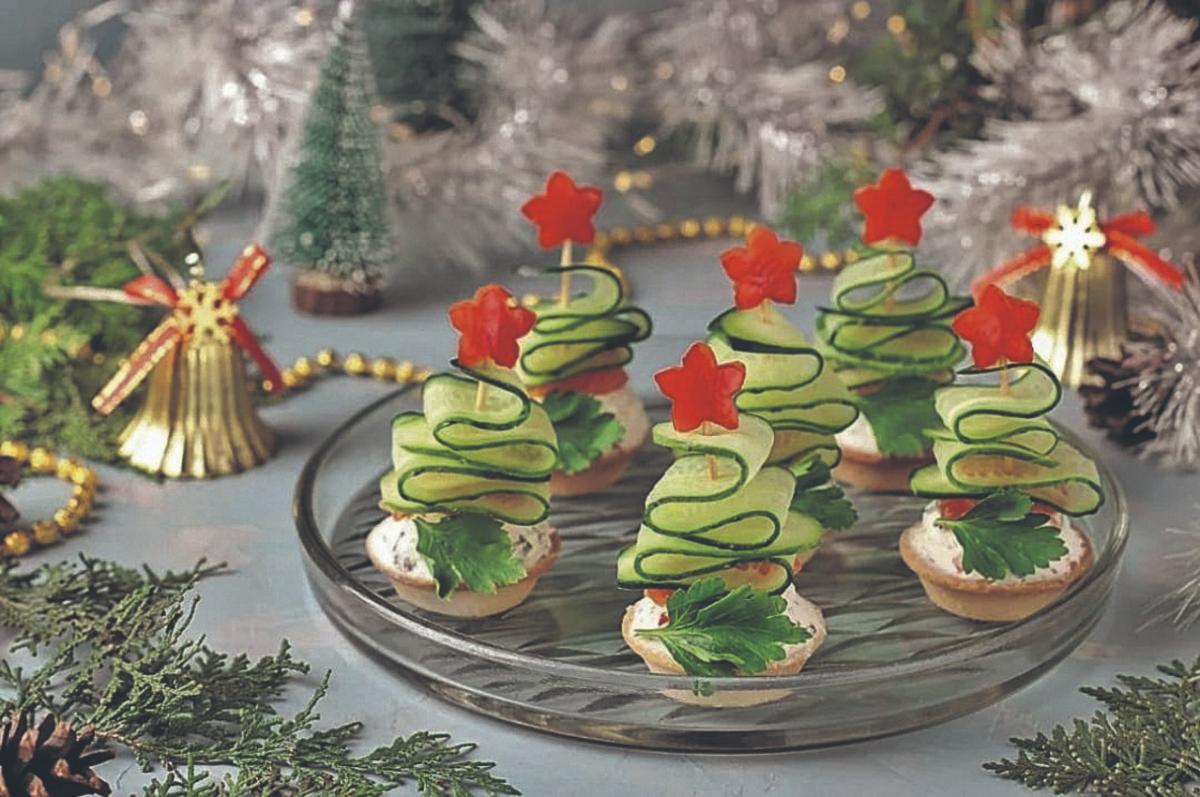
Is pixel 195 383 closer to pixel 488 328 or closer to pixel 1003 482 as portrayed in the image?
pixel 488 328

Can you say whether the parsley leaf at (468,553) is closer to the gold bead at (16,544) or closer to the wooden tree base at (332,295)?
the gold bead at (16,544)

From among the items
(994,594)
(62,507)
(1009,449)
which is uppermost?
(1009,449)

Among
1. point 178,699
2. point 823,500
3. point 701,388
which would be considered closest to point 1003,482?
point 823,500

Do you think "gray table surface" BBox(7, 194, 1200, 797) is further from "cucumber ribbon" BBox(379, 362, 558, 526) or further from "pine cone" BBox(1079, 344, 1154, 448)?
"cucumber ribbon" BBox(379, 362, 558, 526)

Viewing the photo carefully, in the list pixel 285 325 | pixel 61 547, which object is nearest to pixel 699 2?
pixel 285 325

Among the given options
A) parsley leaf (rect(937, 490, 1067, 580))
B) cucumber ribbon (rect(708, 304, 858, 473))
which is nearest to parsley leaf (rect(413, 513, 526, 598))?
cucumber ribbon (rect(708, 304, 858, 473))

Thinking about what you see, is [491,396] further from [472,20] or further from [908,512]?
[472,20]

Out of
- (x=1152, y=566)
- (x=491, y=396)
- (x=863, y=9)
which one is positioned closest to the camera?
(x=491, y=396)
